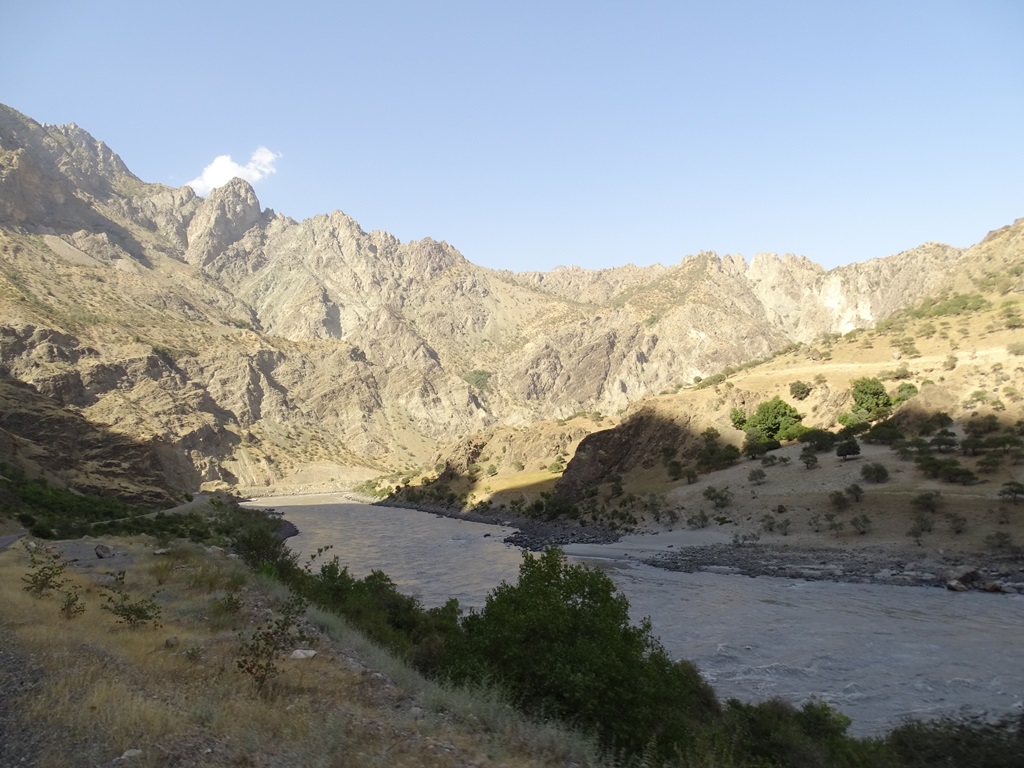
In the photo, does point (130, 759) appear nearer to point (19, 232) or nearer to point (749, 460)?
point (749, 460)

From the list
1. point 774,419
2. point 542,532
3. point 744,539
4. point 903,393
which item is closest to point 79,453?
point 542,532

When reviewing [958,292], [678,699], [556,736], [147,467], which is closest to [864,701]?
[678,699]

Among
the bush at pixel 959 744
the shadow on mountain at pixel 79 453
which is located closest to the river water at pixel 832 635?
the bush at pixel 959 744

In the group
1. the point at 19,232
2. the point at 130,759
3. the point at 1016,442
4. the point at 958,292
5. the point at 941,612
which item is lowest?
the point at 941,612

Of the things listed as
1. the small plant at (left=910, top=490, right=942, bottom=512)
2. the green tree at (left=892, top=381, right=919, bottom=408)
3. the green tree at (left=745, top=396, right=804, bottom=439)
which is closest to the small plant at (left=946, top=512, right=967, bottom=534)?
the small plant at (left=910, top=490, right=942, bottom=512)

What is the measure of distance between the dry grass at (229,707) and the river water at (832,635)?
1216cm

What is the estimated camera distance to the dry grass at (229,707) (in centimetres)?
704

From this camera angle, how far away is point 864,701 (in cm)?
1733

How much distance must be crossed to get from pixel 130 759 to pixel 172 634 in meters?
7.03

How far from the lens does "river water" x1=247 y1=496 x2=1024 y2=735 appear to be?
17.6 metres

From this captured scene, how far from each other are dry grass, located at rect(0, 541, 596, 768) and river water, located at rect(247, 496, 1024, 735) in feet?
39.9

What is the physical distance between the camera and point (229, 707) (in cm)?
835

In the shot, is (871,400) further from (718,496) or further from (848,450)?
(718,496)

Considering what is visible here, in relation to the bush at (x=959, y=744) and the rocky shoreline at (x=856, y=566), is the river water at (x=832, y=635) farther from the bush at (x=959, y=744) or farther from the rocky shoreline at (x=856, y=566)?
the bush at (x=959, y=744)
